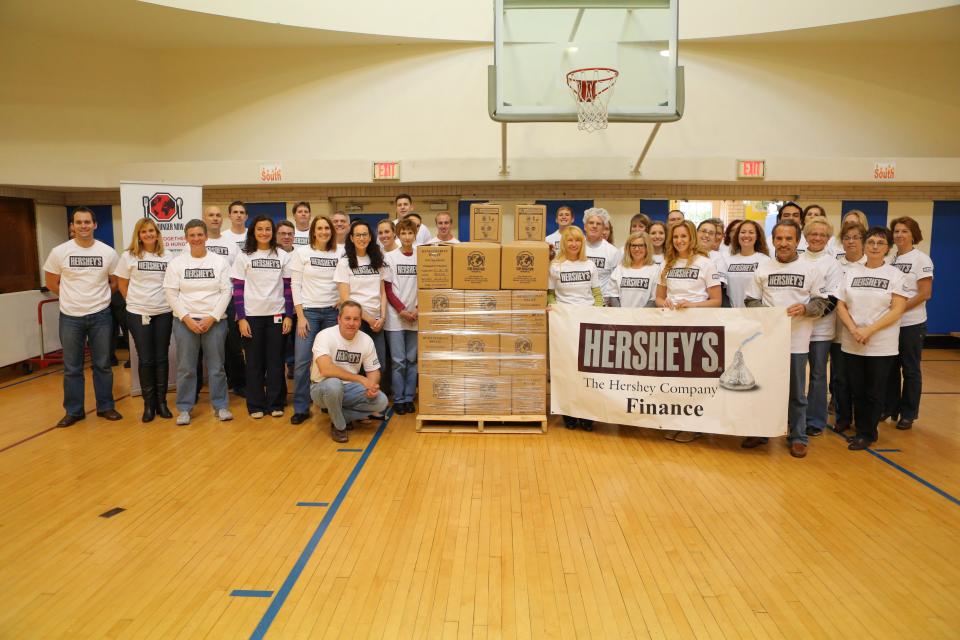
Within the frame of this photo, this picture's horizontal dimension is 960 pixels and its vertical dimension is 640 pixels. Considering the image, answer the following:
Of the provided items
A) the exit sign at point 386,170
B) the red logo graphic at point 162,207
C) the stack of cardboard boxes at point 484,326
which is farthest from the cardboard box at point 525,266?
the exit sign at point 386,170

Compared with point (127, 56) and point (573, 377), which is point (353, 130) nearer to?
point (127, 56)

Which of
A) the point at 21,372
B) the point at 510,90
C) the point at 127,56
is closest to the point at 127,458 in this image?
the point at 21,372

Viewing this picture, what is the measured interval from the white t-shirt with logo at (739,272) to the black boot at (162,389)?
17.5 feet

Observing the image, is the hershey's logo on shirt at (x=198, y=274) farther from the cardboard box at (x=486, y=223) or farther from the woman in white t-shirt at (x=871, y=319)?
the woman in white t-shirt at (x=871, y=319)

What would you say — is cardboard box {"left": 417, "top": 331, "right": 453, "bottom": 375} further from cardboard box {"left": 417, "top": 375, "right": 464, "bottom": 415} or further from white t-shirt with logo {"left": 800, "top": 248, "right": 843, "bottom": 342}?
white t-shirt with logo {"left": 800, "top": 248, "right": 843, "bottom": 342}

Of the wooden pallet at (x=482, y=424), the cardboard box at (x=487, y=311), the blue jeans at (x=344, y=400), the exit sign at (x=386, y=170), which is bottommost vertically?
the wooden pallet at (x=482, y=424)

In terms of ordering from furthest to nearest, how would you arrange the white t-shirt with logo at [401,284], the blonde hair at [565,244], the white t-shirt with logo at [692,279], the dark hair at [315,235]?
the white t-shirt with logo at [401,284] → the dark hair at [315,235] → the blonde hair at [565,244] → the white t-shirt with logo at [692,279]

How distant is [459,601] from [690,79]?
9.25m

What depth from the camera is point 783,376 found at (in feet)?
15.0

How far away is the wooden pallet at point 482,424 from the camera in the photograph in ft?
16.9

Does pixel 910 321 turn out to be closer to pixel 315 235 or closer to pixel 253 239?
pixel 315 235

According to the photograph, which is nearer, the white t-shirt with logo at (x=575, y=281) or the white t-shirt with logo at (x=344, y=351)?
the white t-shirt with logo at (x=344, y=351)

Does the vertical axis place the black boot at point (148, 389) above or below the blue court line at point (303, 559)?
above

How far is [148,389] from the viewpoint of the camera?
5574 mm
